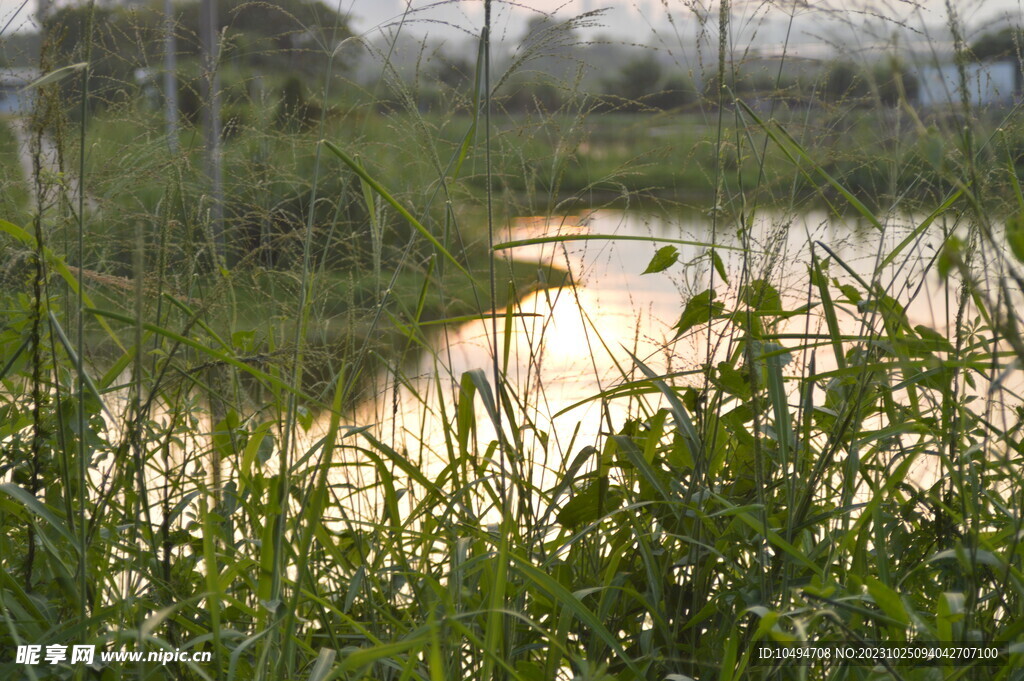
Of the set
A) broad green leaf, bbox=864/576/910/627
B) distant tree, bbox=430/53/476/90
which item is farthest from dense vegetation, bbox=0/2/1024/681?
distant tree, bbox=430/53/476/90

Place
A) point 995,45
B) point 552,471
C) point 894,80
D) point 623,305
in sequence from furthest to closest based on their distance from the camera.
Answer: point 623,305, point 995,45, point 552,471, point 894,80

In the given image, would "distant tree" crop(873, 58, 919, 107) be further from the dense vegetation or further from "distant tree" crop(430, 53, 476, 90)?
"distant tree" crop(430, 53, 476, 90)

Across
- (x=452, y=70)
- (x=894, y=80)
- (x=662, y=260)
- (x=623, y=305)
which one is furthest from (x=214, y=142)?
(x=894, y=80)

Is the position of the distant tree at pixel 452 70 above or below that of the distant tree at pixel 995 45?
above

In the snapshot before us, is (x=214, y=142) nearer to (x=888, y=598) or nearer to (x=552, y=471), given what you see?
(x=552, y=471)

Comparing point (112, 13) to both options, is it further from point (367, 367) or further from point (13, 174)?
point (367, 367)

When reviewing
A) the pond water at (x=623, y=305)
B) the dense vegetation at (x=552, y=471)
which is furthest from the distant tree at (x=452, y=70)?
the pond water at (x=623, y=305)

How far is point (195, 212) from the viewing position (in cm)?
142

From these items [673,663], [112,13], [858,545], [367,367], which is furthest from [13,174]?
[858,545]

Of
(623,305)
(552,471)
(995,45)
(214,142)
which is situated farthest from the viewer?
(623,305)

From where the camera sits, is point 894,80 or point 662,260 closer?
point 894,80

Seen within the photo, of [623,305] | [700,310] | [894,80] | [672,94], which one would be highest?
[672,94]

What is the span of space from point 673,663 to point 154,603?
586mm

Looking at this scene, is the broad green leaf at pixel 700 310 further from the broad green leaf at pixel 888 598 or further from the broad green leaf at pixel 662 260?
the broad green leaf at pixel 888 598
